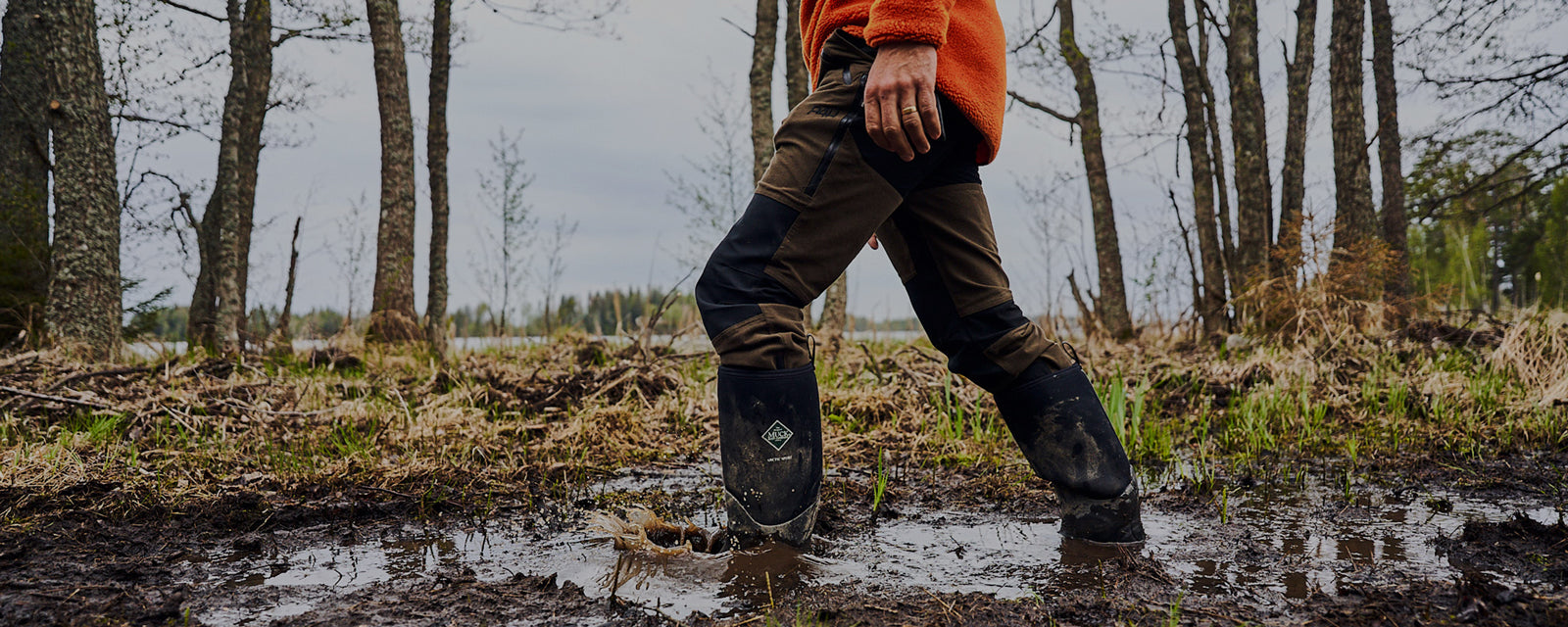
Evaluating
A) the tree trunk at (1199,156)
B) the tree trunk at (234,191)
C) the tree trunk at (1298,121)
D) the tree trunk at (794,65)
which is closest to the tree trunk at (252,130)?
the tree trunk at (234,191)

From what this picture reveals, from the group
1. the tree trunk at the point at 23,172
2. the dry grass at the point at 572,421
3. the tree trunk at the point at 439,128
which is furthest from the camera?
the tree trunk at the point at 439,128

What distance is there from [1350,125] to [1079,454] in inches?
333

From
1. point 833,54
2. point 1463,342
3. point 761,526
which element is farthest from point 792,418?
point 1463,342

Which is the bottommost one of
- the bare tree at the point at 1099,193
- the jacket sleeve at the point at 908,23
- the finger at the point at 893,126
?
the finger at the point at 893,126

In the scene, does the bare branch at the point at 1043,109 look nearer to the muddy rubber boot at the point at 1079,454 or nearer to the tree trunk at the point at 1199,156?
the tree trunk at the point at 1199,156

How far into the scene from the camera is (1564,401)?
4027 mm

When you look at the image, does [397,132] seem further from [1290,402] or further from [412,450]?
[1290,402]

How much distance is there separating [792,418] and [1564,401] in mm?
4147

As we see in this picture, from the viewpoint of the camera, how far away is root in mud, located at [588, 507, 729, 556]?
2.11 metres

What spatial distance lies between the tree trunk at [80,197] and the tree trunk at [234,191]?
110 centimetres

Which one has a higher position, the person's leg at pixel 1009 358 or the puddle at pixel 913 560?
the person's leg at pixel 1009 358

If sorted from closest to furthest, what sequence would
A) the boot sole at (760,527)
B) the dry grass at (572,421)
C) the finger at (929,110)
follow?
the finger at (929,110) < the boot sole at (760,527) < the dry grass at (572,421)

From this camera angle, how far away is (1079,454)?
2230mm

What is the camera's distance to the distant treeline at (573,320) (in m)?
6.53
